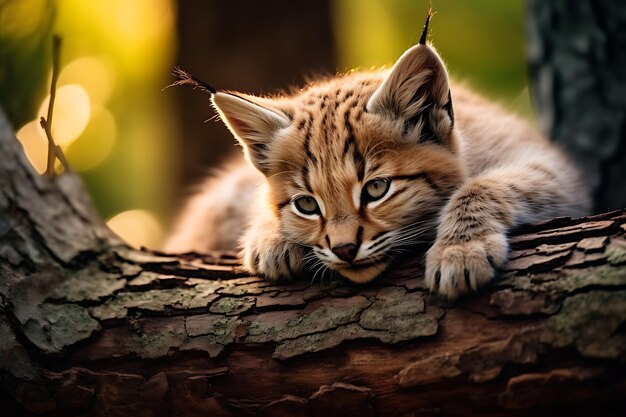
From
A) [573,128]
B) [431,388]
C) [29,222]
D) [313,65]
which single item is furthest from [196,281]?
[313,65]

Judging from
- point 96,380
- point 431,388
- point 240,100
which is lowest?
point 431,388

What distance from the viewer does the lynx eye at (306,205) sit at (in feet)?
11.2

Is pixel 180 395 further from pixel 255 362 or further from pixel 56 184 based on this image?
pixel 56 184

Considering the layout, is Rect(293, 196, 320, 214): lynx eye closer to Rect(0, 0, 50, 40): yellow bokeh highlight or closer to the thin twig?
the thin twig

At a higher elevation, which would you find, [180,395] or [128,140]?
[128,140]

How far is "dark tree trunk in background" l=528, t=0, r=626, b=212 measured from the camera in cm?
441

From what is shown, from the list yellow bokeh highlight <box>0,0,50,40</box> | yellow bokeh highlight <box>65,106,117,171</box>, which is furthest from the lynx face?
yellow bokeh highlight <box>65,106,117,171</box>

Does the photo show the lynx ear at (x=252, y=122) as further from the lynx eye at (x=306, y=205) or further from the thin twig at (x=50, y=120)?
the thin twig at (x=50, y=120)

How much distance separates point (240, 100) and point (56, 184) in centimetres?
114

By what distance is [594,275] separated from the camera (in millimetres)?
2416

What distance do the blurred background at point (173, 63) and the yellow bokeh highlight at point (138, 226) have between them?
0.09 ft

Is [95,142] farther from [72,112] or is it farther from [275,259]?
[275,259]

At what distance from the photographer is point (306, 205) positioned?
3453 millimetres

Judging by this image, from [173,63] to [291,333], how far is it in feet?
14.9
